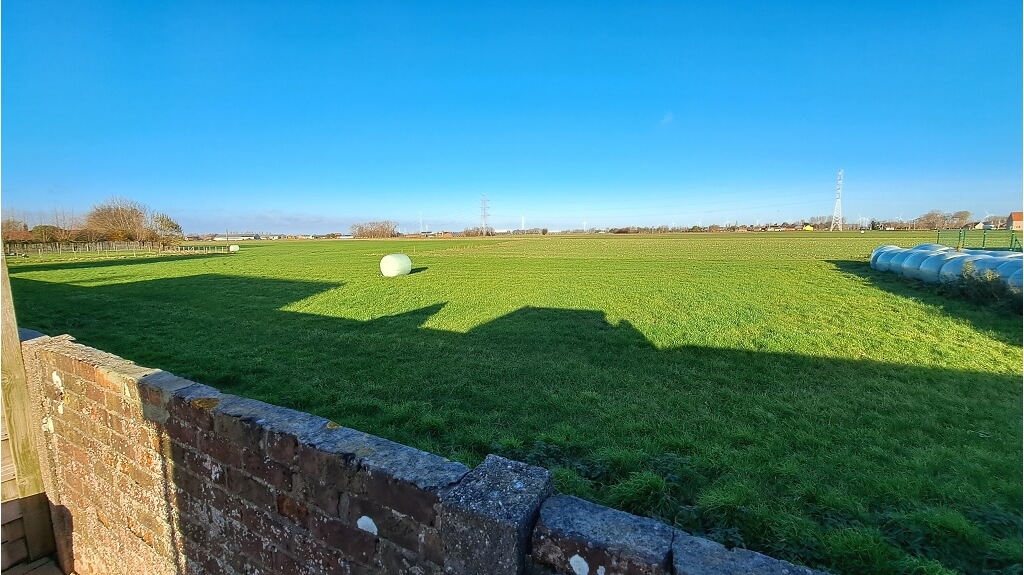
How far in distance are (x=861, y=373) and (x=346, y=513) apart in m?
6.04

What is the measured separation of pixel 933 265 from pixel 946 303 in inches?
144

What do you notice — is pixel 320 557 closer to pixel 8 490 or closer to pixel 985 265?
pixel 8 490

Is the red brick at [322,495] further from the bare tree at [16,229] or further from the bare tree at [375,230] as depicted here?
the bare tree at [375,230]

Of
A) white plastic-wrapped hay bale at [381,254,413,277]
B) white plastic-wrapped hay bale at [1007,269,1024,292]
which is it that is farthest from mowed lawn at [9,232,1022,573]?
white plastic-wrapped hay bale at [381,254,413,277]

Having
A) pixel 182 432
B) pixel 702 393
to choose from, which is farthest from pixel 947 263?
pixel 182 432

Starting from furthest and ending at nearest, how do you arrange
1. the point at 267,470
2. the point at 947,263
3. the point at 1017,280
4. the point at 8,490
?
the point at 947,263 < the point at 1017,280 < the point at 8,490 < the point at 267,470

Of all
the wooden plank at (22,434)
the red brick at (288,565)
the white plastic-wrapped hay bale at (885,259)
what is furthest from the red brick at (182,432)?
the white plastic-wrapped hay bale at (885,259)

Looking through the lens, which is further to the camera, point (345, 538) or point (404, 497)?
point (345, 538)

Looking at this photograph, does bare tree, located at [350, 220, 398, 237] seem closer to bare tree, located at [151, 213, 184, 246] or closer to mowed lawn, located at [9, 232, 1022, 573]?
bare tree, located at [151, 213, 184, 246]

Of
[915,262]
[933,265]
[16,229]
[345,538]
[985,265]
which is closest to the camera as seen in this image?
[345,538]

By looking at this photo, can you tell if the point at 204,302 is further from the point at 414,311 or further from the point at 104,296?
the point at 414,311

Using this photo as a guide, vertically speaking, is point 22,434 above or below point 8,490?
above

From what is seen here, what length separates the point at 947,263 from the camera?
1137 cm

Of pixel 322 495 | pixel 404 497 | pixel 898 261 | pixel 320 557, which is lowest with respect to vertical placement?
pixel 320 557
